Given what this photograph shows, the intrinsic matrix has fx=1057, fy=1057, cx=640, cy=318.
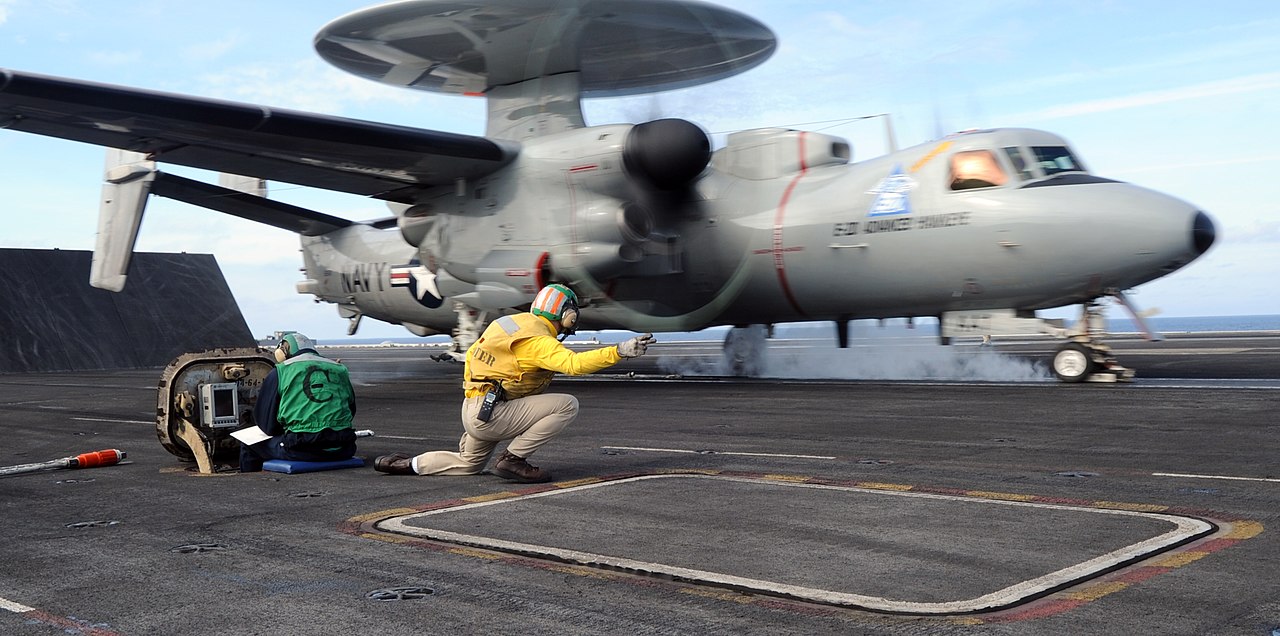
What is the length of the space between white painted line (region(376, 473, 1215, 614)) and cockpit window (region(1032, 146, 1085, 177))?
10.8 metres

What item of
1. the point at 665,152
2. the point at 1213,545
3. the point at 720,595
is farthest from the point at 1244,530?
the point at 665,152

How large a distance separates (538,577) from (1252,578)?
3259 millimetres

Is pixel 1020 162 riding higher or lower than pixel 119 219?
higher

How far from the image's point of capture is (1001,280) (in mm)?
16422

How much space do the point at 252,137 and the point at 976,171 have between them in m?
11.9

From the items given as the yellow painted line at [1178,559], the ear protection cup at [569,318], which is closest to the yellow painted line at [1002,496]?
the yellow painted line at [1178,559]

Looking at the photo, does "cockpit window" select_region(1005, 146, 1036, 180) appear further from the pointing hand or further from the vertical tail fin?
the vertical tail fin

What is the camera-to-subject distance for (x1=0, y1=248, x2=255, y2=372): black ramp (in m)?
39.6

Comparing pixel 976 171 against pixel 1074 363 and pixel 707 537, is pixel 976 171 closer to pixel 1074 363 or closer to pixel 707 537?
pixel 1074 363

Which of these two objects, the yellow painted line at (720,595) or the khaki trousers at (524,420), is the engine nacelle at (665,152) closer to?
the khaki trousers at (524,420)

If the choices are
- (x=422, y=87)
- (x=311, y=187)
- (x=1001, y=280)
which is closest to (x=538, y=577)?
(x=1001, y=280)

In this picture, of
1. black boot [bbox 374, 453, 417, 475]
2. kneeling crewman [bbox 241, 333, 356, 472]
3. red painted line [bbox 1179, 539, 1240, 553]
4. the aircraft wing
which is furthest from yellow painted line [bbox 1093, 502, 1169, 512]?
the aircraft wing

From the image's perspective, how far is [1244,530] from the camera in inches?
228

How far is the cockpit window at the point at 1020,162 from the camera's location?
16.4 meters
